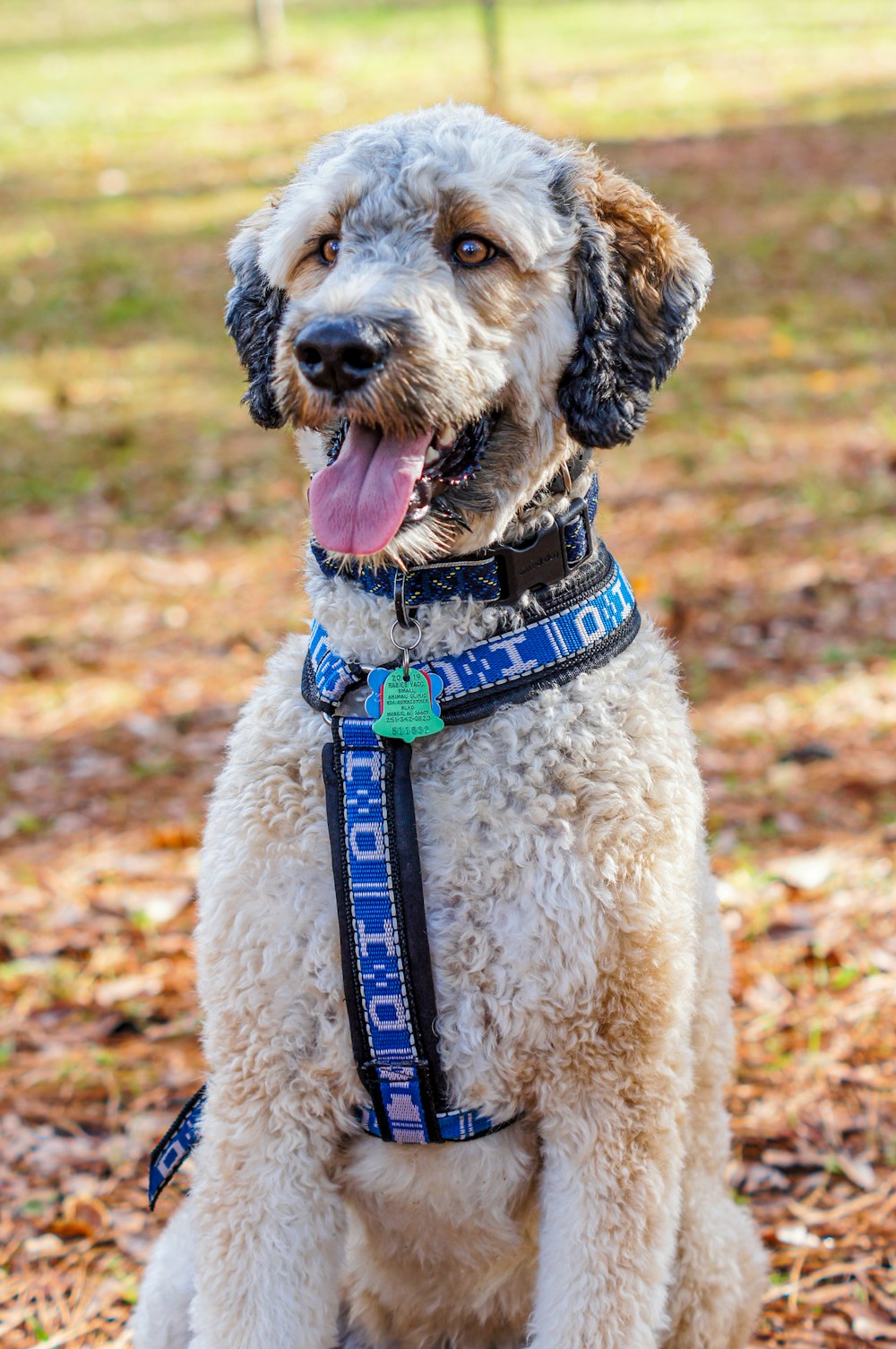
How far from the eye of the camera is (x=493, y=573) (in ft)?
7.89

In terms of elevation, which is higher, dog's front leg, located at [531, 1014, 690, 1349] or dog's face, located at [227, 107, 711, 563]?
dog's face, located at [227, 107, 711, 563]

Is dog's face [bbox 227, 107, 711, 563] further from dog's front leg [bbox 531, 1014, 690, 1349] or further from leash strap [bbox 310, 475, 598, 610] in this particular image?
dog's front leg [bbox 531, 1014, 690, 1349]

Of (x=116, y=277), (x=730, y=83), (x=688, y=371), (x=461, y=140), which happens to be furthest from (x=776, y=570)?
(x=730, y=83)

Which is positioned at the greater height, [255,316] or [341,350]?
[255,316]

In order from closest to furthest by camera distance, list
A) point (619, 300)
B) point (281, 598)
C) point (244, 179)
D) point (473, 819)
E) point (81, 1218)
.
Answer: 1. point (473, 819)
2. point (619, 300)
3. point (81, 1218)
4. point (281, 598)
5. point (244, 179)

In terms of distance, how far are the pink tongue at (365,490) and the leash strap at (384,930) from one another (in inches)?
12.4

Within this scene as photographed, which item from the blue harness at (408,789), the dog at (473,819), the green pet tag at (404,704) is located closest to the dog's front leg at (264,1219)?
the dog at (473,819)

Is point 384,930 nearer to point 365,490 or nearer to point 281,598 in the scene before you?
point 365,490

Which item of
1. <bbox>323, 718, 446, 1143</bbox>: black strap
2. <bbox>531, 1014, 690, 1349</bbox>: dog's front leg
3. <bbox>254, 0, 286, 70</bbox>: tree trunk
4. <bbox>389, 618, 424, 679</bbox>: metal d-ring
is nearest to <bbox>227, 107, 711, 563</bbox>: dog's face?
<bbox>389, 618, 424, 679</bbox>: metal d-ring

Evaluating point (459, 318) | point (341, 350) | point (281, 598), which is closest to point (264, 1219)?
point (341, 350)

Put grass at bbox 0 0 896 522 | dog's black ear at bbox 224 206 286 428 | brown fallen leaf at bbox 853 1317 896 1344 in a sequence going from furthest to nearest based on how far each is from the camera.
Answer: grass at bbox 0 0 896 522 → brown fallen leaf at bbox 853 1317 896 1344 → dog's black ear at bbox 224 206 286 428

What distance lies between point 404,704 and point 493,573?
0.92 feet

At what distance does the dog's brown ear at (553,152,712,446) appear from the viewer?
2.44 meters

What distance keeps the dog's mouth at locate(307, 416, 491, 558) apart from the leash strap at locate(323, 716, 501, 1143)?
325 millimetres
